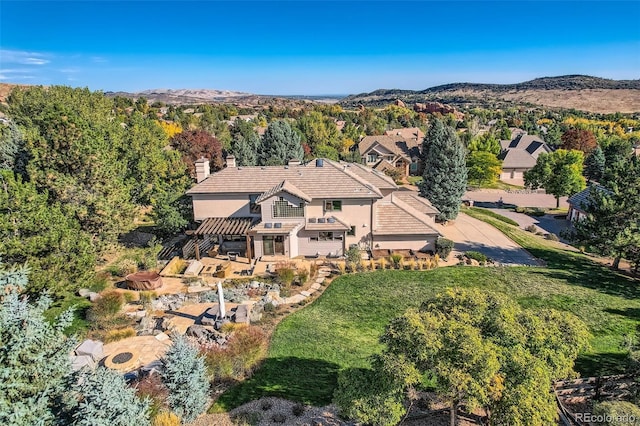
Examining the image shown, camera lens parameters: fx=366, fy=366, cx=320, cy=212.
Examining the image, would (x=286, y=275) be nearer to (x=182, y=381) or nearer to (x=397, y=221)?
(x=397, y=221)

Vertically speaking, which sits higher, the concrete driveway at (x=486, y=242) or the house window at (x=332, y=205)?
the house window at (x=332, y=205)

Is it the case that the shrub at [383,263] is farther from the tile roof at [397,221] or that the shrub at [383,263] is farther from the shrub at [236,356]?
the shrub at [236,356]

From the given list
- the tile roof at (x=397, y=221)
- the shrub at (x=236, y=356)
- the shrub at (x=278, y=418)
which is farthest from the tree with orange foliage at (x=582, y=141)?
the shrub at (x=278, y=418)

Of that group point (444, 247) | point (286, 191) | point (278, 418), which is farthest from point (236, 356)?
point (444, 247)

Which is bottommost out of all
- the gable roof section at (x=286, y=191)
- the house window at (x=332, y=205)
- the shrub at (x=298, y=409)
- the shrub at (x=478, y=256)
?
the shrub at (x=298, y=409)

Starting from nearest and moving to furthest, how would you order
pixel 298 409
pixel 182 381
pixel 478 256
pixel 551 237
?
pixel 182 381, pixel 298 409, pixel 478 256, pixel 551 237
